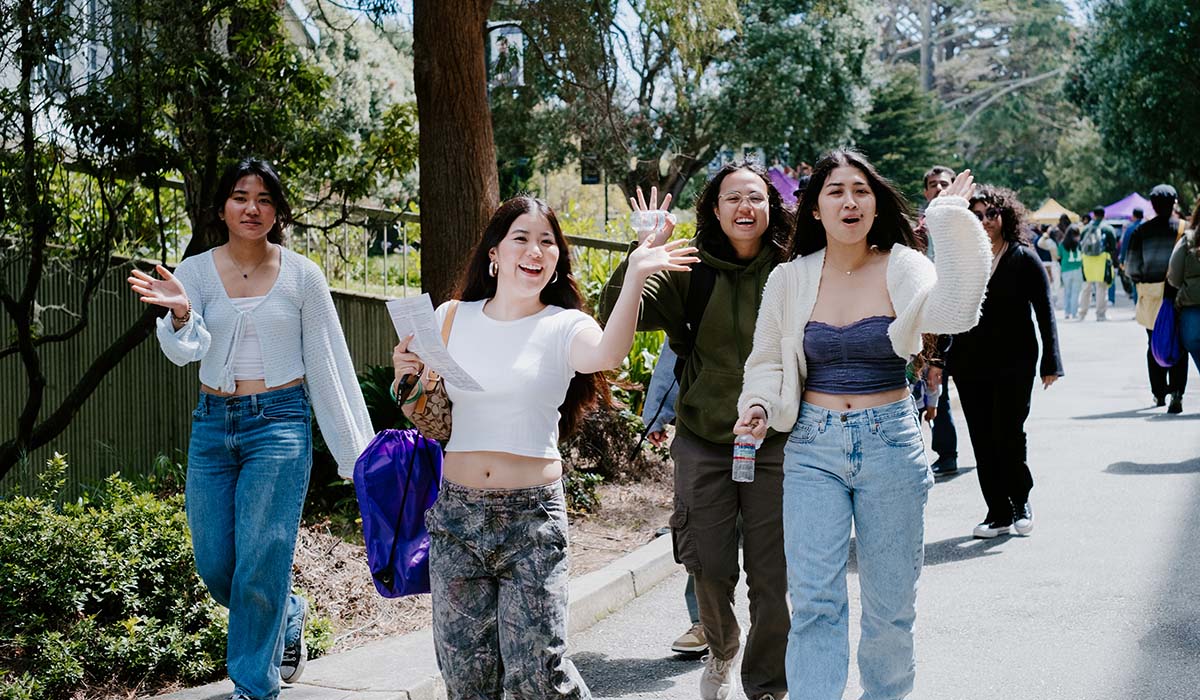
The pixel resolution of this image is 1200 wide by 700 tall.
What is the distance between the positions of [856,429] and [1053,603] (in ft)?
9.75

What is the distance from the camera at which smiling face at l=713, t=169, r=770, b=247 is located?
199 inches

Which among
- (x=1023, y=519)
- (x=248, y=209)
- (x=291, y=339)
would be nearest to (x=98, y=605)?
(x=291, y=339)

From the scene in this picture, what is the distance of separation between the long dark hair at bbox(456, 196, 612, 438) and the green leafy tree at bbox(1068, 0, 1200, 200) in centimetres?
3082

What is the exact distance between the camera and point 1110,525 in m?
8.39

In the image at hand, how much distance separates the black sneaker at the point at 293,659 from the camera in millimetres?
5145

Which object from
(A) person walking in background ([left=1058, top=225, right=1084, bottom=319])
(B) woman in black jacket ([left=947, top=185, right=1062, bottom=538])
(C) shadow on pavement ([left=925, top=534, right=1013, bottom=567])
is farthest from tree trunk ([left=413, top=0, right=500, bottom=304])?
(A) person walking in background ([left=1058, top=225, right=1084, bottom=319])

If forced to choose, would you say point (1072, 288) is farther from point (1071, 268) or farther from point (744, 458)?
point (744, 458)

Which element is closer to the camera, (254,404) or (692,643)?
(254,404)

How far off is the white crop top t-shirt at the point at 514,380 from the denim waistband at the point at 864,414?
0.79m

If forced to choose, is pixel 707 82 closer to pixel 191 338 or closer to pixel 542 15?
pixel 542 15

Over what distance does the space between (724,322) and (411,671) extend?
6.16ft

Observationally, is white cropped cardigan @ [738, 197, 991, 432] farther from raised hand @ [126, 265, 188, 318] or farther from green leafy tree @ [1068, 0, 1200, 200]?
green leafy tree @ [1068, 0, 1200, 200]

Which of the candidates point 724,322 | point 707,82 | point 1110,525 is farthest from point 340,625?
point 707,82

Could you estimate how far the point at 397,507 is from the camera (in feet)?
14.0
